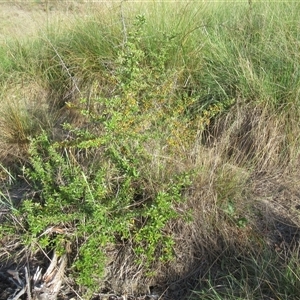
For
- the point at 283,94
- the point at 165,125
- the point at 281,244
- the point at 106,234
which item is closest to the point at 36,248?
the point at 106,234

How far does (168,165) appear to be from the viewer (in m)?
2.82

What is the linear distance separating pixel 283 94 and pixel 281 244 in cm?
112

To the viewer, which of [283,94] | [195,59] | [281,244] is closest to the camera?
[281,244]

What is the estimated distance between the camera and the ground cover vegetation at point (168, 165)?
2480 mm

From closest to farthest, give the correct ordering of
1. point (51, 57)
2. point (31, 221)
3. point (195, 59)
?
point (31, 221) → point (195, 59) → point (51, 57)

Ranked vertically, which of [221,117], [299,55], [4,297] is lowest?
[4,297]

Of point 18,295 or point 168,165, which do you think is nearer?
point 18,295

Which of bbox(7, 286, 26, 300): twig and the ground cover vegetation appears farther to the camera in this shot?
the ground cover vegetation

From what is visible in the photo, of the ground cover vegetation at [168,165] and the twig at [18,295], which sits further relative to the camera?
the ground cover vegetation at [168,165]

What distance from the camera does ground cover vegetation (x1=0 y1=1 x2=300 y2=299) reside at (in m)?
2.48

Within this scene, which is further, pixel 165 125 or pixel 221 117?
pixel 221 117

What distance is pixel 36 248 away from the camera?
2539 millimetres

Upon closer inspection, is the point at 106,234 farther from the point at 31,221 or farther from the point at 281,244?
the point at 281,244

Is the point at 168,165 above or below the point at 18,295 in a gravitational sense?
above
